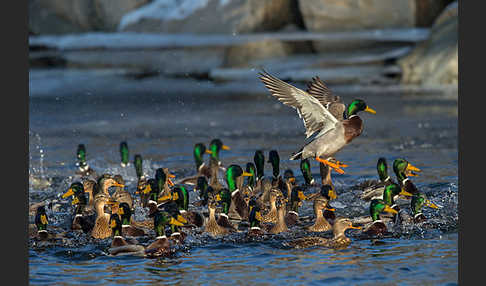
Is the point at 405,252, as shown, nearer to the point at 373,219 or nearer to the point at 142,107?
the point at 373,219

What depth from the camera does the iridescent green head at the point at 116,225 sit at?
7.04 meters

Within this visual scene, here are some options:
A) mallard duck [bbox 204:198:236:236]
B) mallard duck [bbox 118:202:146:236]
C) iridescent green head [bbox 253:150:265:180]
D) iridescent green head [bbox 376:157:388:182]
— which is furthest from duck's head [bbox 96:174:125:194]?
iridescent green head [bbox 376:157:388:182]

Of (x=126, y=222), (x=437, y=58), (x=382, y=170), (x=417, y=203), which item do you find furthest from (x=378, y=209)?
(x=437, y=58)

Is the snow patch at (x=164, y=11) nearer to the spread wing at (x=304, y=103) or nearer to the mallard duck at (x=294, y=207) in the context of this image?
the spread wing at (x=304, y=103)

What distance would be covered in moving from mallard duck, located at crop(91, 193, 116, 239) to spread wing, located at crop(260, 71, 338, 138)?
1881 mm

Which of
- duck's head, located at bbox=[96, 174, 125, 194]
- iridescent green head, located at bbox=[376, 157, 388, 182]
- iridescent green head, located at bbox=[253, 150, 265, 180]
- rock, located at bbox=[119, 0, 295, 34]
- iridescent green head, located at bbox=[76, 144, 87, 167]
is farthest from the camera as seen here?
rock, located at bbox=[119, 0, 295, 34]

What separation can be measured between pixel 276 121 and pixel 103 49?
785cm

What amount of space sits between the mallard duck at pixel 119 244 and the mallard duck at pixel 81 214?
671 millimetres

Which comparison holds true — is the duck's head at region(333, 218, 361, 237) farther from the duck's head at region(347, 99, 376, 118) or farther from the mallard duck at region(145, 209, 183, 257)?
the duck's head at region(347, 99, 376, 118)

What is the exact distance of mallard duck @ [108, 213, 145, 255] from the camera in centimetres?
690

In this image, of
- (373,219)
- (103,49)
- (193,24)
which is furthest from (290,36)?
(373,219)

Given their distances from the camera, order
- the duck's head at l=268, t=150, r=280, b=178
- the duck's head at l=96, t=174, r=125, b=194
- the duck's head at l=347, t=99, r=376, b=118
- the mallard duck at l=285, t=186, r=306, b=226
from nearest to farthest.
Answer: the mallard duck at l=285, t=186, r=306, b=226, the duck's head at l=96, t=174, r=125, b=194, the duck's head at l=347, t=99, r=376, b=118, the duck's head at l=268, t=150, r=280, b=178

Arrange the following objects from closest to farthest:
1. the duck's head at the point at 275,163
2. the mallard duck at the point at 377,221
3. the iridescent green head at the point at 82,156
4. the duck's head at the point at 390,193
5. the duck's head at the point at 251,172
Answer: the mallard duck at the point at 377,221 < the duck's head at the point at 390,193 < the duck's head at the point at 251,172 < the duck's head at the point at 275,163 < the iridescent green head at the point at 82,156

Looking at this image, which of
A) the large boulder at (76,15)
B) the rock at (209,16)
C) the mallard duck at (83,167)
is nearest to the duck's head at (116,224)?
the mallard duck at (83,167)
